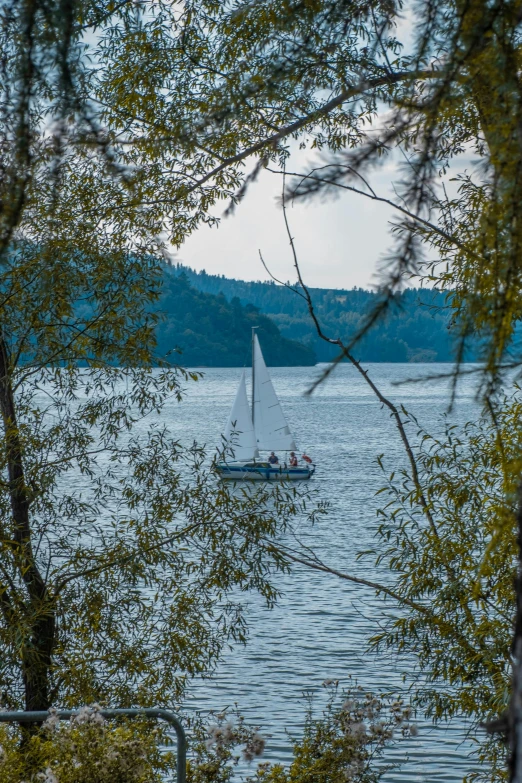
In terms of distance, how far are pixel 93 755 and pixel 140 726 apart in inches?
46.4

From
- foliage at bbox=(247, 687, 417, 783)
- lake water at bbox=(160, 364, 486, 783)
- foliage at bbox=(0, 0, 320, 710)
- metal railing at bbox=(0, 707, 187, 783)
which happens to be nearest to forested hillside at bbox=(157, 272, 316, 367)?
lake water at bbox=(160, 364, 486, 783)

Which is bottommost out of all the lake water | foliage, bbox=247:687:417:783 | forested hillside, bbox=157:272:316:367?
the lake water

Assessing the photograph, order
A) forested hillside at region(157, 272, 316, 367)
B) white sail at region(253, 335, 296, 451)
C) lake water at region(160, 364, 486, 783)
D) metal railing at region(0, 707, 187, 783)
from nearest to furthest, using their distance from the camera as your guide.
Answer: metal railing at region(0, 707, 187, 783) → lake water at region(160, 364, 486, 783) → white sail at region(253, 335, 296, 451) → forested hillside at region(157, 272, 316, 367)

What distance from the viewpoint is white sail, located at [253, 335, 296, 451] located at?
3394cm

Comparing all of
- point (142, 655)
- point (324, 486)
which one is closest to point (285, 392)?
point (324, 486)

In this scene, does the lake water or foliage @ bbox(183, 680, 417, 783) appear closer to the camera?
foliage @ bbox(183, 680, 417, 783)

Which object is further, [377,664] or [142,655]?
[377,664]

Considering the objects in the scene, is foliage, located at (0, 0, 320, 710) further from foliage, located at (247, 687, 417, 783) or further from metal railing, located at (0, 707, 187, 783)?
metal railing, located at (0, 707, 187, 783)

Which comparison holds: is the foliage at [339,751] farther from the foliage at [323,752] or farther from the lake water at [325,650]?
the lake water at [325,650]

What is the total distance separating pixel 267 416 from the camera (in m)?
35.2

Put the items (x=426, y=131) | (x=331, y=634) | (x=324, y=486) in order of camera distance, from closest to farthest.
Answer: (x=426, y=131) < (x=331, y=634) < (x=324, y=486)

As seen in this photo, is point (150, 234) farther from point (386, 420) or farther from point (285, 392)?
point (285, 392)

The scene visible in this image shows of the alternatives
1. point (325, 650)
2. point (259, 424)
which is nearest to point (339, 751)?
point (325, 650)

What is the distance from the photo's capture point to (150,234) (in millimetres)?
7160
